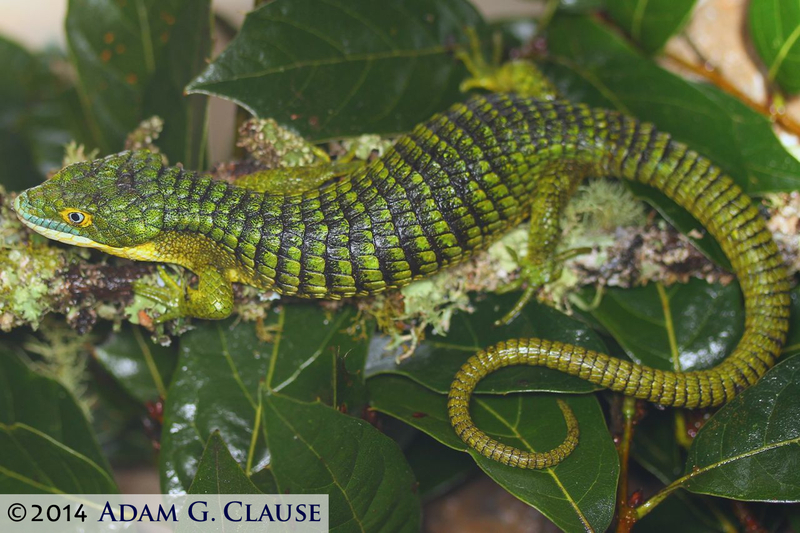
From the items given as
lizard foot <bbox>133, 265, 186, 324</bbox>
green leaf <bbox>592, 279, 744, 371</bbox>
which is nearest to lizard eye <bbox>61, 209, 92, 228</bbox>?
lizard foot <bbox>133, 265, 186, 324</bbox>

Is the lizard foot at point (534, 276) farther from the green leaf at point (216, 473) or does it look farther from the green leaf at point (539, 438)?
the green leaf at point (216, 473)

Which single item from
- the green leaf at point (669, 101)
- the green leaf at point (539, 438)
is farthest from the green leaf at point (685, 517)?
the green leaf at point (669, 101)

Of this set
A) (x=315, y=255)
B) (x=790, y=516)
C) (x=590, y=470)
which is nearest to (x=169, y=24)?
(x=315, y=255)

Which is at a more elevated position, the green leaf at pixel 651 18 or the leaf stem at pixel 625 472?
the green leaf at pixel 651 18

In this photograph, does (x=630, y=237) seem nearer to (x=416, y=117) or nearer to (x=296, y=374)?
(x=416, y=117)

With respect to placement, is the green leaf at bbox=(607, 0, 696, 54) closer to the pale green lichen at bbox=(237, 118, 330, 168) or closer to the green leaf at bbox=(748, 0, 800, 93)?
the green leaf at bbox=(748, 0, 800, 93)

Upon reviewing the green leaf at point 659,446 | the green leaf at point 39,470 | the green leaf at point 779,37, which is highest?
the green leaf at point 779,37
